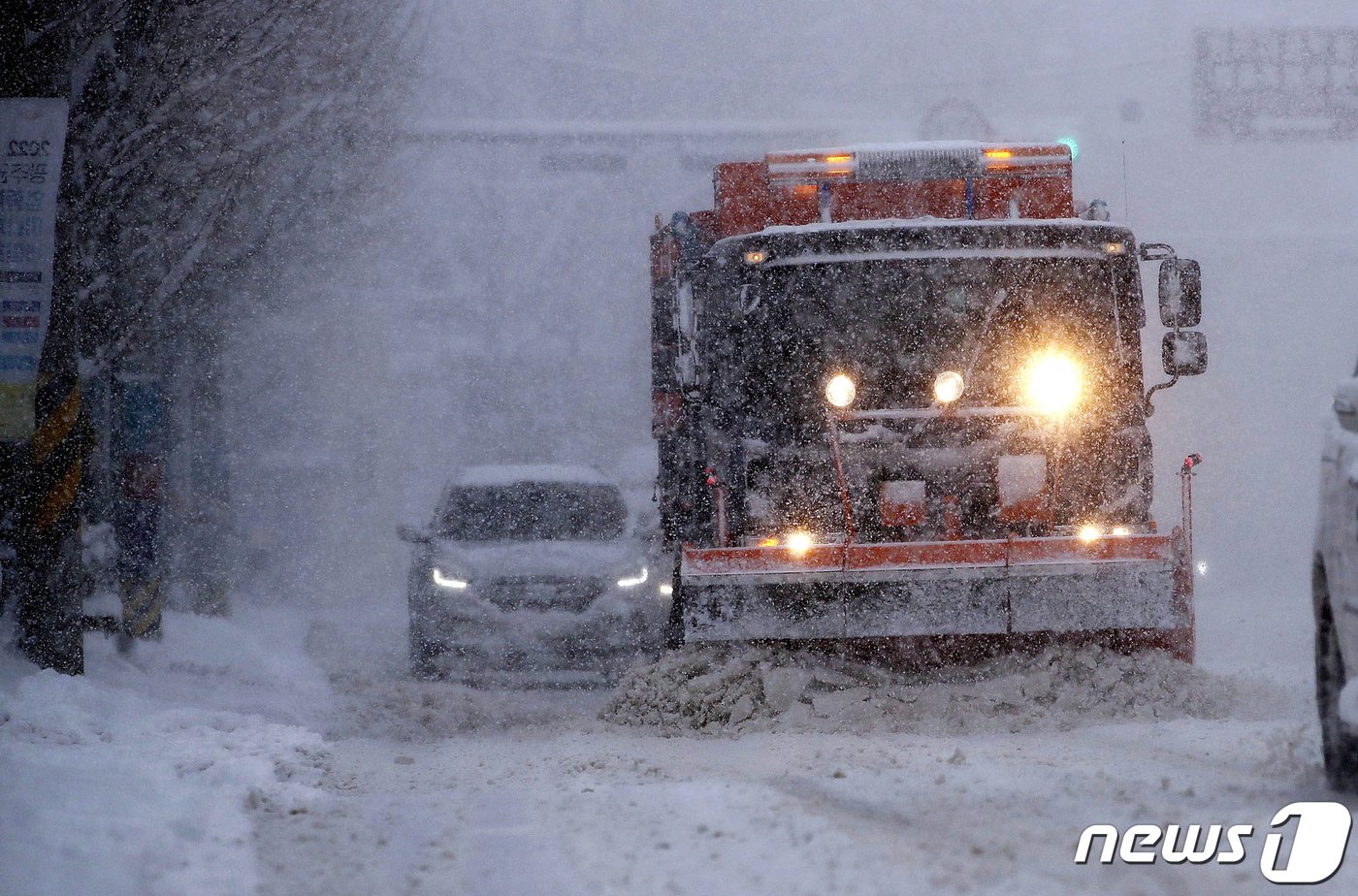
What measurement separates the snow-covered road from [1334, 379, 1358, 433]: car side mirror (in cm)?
130

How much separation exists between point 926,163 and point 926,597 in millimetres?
3164

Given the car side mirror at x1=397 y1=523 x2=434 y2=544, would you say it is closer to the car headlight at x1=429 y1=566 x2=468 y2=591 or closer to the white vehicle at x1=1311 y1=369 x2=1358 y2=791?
the car headlight at x1=429 y1=566 x2=468 y2=591

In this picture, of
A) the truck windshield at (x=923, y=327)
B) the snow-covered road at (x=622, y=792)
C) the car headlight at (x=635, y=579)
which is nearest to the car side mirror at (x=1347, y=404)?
the snow-covered road at (x=622, y=792)

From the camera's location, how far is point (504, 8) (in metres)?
44.2

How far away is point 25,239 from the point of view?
9.76 meters

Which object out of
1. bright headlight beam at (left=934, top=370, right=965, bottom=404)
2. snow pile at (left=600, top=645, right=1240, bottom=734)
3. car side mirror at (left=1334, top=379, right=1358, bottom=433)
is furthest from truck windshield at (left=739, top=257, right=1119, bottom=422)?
car side mirror at (left=1334, top=379, right=1358, bottom=433)

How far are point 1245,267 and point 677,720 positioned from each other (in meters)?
38.0

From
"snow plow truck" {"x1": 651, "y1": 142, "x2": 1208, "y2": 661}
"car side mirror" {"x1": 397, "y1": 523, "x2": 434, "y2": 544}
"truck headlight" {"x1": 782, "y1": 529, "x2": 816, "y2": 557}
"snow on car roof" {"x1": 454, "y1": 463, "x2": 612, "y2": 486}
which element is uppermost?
"snow plow truck" {"x1": 651, "y1": 142, "x2": 1208, "y2": 661}

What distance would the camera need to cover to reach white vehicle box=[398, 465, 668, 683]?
483 inches

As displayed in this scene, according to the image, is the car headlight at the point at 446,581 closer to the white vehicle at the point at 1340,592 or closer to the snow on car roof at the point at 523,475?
the snow on car roof at the point at 523,475

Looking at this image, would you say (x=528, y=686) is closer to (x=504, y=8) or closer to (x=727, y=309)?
(x=727, y=309)

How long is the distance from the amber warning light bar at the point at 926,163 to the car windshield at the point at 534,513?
3.90m

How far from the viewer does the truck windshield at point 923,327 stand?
9.72m

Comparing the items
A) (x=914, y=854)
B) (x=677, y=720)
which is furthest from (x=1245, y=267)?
(x=914, y=854)
